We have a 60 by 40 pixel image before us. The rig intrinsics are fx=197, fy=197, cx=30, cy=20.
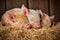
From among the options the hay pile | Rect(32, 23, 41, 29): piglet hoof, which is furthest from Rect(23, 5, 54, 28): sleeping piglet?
the hay pile

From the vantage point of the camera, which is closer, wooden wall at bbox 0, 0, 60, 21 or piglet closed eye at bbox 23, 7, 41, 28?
piglet closed eye at bbox 23, 7, 41, 28

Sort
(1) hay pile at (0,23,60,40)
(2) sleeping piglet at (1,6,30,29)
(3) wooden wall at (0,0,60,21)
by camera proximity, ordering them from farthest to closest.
A: (3) wooden wall at (0,0,60,21) < (2) sleeping piglet at (1,6,30,29) < (1) hay pile at (0,23,60,40)

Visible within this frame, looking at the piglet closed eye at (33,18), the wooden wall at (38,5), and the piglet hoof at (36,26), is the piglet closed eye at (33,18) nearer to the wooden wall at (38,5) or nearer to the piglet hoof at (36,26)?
the piglet hoof at (36,26)

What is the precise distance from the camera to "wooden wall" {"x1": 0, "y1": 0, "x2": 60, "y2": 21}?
1329 millimetres

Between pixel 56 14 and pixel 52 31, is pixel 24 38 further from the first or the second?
pixel 56 14

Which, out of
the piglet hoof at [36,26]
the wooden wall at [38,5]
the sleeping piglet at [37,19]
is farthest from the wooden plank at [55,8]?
the piglet hoof at [36,26]

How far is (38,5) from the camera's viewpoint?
1368 millimetres

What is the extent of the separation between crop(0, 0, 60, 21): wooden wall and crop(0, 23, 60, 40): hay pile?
34cm

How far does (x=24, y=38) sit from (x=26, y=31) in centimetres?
5

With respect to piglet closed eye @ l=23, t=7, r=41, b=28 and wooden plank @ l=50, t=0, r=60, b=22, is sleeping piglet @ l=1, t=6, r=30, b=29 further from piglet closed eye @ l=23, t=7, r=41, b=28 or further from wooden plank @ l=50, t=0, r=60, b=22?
wooden plank @ l=50, t=0, r=60, b=22

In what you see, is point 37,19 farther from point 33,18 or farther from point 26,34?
point 26,34

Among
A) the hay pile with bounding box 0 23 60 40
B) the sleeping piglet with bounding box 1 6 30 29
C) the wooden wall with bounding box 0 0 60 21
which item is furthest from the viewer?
the wooden wall with bounding box 0 0 60 21

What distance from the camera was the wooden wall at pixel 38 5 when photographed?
1329 millimetres

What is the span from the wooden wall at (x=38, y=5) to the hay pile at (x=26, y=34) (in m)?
0.34
